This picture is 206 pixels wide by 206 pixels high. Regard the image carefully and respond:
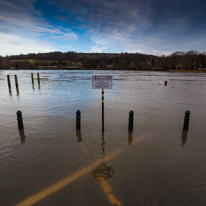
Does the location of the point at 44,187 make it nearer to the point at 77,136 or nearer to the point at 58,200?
the point at 58,200

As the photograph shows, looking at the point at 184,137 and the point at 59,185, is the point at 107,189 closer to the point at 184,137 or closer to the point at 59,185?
the point at 59,185

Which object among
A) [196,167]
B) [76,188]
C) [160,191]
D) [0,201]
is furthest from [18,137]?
[196,167]

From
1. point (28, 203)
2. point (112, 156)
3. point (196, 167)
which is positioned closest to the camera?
point (28, 203)

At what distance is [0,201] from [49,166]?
157cm

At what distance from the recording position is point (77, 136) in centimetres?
737

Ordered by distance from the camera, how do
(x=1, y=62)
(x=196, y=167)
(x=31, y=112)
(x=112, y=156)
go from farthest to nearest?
(x=1, y=62) < (x=31, y=112) < (x=112, y=156) < (x=196, y=167)

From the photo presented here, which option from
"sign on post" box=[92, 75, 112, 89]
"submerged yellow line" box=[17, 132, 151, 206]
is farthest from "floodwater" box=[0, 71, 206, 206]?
"sign on post" box=[92, 75, 112, 89]

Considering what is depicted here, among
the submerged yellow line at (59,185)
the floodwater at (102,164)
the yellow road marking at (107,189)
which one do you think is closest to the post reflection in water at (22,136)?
the floodwater at (102,164)

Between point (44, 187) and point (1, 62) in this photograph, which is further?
point (1, 62)

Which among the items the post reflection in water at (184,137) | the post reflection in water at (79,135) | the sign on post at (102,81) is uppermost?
the sign on post at (102,81)

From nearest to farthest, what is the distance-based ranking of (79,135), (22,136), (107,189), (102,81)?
(107,189)
(102,81)
(22,136)
(79,135)

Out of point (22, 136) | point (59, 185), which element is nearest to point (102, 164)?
point (59, 185)

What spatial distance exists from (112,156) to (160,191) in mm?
2023

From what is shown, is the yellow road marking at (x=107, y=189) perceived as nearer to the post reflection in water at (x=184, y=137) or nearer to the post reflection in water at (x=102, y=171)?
the post reflection in water at (x=102, y=171)
